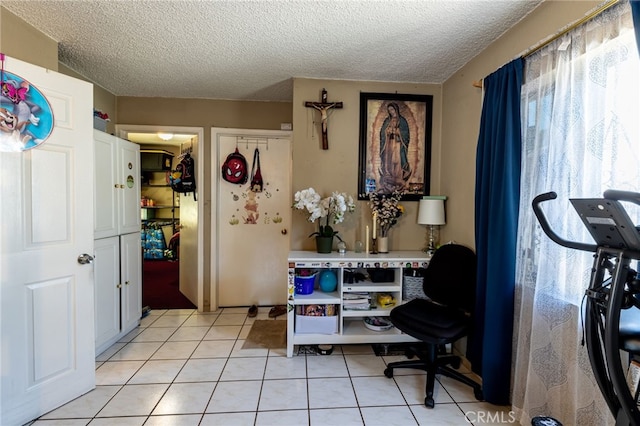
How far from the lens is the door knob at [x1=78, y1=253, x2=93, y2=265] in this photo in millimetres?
1847

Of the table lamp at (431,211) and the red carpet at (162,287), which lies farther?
the red carpet at (162,287)

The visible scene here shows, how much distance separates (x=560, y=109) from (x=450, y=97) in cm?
128

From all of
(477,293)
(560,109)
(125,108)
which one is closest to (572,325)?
(477,293)

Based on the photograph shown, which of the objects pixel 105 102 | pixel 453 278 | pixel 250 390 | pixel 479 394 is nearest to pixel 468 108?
pixel 453 278

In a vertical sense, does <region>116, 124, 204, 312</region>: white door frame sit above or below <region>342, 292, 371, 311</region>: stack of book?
above

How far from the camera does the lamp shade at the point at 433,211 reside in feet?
8.29

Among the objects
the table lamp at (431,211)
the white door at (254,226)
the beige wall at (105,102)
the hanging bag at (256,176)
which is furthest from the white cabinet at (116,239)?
the table lamp at (431,211)

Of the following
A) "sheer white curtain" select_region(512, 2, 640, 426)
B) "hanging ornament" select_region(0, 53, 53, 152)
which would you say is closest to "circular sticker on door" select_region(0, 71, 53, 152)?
"hanging ornament" select_region(0, 53, 53, 152)

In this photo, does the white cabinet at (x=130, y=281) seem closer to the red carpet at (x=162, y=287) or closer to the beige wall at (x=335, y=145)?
the red carpet at (x=162, y=287)

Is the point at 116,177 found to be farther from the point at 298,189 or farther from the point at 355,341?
the point at 355,341

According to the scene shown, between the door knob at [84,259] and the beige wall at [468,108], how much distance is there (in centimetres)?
270

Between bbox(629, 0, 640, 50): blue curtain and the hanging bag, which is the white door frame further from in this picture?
bbox(629, 0, 640, 50): blue curtain

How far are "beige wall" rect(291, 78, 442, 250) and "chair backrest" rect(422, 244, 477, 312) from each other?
761 millimetres

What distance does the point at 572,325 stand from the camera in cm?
139
